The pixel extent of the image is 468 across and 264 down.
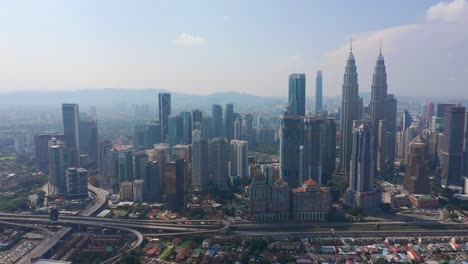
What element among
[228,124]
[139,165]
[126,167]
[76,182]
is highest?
[228,124]

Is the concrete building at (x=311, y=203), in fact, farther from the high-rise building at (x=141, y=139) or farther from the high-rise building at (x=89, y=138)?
the high-rise building at (x=89, y=138)

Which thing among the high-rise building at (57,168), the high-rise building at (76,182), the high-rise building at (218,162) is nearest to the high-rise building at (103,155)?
the high-rise building at (57,168)

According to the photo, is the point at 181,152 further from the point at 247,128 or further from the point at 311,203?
the point at 247,128

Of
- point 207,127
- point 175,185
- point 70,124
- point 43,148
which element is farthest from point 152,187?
point 207,127

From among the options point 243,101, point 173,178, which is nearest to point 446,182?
point 173,178

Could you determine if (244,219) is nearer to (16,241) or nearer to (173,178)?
(173,178)
